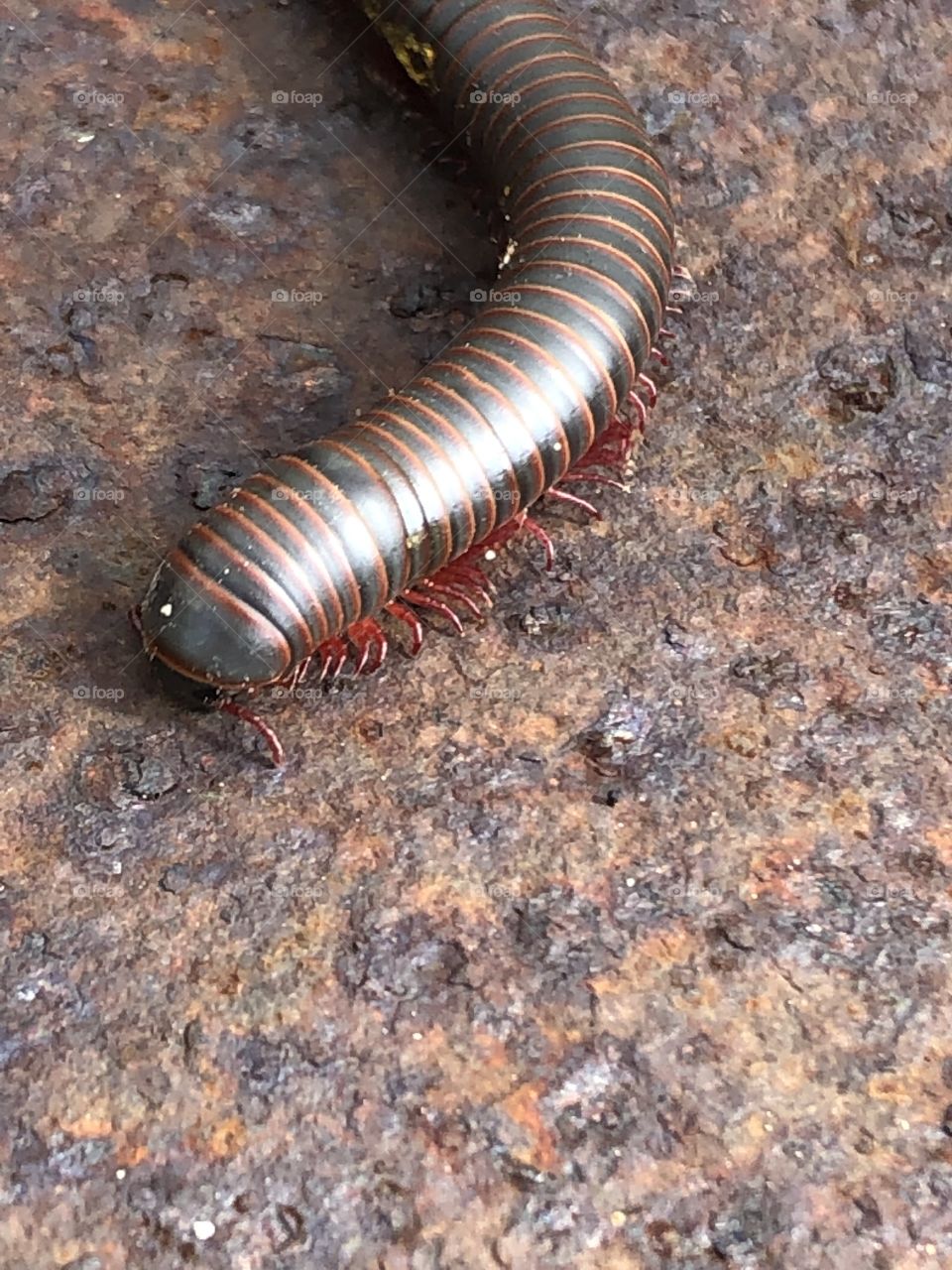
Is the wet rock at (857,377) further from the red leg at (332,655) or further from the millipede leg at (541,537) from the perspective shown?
the red leg at (332,655)

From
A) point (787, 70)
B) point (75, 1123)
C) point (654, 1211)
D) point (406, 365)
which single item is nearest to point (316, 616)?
point (406, 365)

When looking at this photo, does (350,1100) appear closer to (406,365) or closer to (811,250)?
(406,365)

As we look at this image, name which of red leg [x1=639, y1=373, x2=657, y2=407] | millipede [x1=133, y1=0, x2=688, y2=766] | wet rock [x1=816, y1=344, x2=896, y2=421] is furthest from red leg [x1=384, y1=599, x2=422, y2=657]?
wet rock [x1=816, y1=344, x2=896, y2=421]

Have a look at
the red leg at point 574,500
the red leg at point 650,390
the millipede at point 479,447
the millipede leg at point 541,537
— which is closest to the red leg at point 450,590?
the millipede at point 479,447

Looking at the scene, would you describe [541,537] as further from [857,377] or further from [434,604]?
[857,377]

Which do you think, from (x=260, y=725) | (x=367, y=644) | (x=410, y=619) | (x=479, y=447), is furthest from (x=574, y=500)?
(x=260, y=725)

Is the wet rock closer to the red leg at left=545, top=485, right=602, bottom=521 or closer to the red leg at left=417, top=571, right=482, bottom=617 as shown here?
the red leg at left=545, top=485, right=602, bottom=521

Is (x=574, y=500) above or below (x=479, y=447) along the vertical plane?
below
